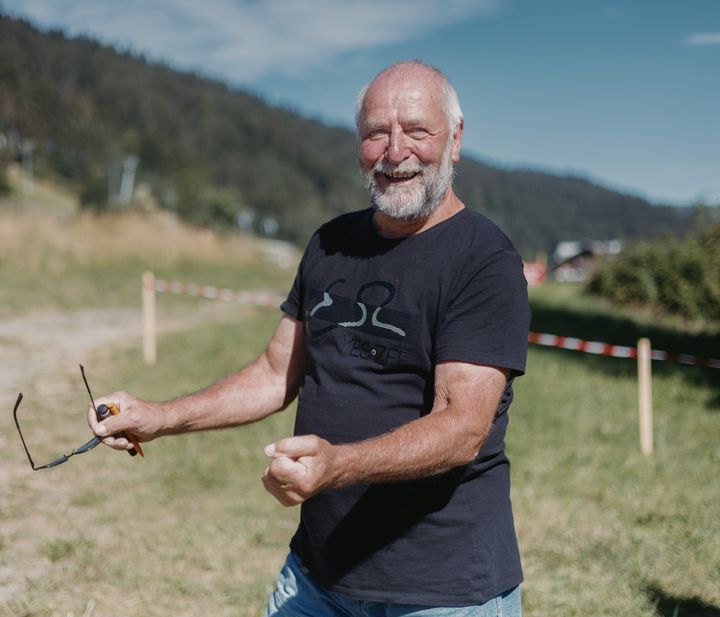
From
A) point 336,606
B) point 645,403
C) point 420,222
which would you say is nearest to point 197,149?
point 645,403

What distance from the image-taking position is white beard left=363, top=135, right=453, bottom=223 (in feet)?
6.66

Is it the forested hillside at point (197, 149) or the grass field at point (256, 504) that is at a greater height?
the forested hillside at point (197, 149)

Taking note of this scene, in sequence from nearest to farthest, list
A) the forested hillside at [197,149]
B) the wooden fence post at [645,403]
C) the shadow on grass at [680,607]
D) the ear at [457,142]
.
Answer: the ear at [457,142] → the shadow on grass at [680,607] → the wooden fence post at [645,403] → the forested hillside at [197,149]

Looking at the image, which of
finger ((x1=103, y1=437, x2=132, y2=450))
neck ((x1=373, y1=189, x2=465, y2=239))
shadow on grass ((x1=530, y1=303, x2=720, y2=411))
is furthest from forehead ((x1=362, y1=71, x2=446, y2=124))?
shadow on grass ((x1=530, y1=303, x2=720, y2=411))

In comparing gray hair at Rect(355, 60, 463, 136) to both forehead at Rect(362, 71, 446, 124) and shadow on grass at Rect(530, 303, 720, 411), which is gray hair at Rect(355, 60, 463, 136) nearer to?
forehead at Rect(362, 71, 446, 124)

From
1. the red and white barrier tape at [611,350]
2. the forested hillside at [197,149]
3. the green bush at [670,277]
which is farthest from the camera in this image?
the forested hillside at [197,149]

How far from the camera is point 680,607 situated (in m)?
4.30

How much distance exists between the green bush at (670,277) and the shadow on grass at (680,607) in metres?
7.42

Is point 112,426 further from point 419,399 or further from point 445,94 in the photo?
point 445,94

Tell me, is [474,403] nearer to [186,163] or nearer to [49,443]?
[49,443]

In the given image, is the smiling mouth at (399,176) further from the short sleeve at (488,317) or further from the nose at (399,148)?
the short sleeve at (488,317)

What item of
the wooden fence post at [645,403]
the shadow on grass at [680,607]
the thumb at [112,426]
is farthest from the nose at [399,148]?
the wooden fence post at [645,403]

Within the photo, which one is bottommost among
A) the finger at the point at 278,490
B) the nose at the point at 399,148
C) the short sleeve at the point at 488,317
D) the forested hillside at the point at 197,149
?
the finger at the point at 278,490

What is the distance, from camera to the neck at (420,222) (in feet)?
6.81
